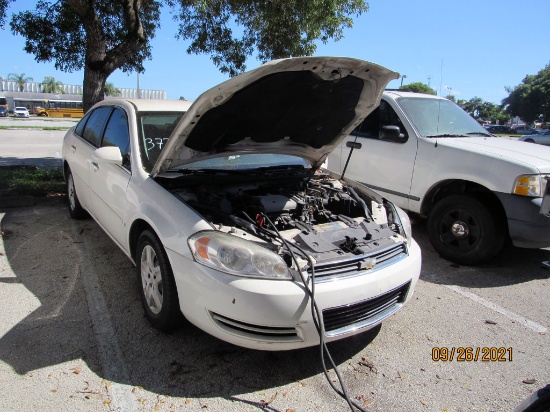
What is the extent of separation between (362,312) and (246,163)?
196cm

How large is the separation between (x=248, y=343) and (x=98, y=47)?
21.3 ft

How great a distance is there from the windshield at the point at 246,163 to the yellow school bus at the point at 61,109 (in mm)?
60861

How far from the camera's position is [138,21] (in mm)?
7352

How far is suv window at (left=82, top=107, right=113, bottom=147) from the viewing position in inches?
178

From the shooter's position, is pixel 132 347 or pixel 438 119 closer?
pixel 132 347

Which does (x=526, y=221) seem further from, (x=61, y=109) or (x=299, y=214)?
(x=61, y=109)

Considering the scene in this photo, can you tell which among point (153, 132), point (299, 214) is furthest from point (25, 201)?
point (299, 214)

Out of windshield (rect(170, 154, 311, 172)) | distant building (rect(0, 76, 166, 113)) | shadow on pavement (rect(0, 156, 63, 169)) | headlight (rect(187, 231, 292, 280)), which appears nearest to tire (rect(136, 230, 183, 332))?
headlight (rect(187, 231, 292, 280))

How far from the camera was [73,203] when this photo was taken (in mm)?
5605

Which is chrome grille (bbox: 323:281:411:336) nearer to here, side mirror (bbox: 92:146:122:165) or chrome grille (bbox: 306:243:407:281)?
chrome grille (bbox: 306:243:407:281)

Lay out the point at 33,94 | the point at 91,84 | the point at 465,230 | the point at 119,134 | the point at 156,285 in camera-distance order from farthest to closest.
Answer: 1. the point at 33,94
2. the point at 91,84
3. the point at 465,230
4. the point at 119,134
5. the point at 156,285

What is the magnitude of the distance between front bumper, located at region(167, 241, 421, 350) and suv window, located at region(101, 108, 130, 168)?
1.42 meters

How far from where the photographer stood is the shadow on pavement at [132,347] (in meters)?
2.60

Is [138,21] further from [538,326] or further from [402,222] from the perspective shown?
[538,326]
